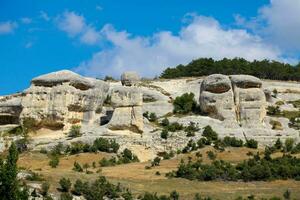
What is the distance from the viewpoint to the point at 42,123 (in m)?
51.6

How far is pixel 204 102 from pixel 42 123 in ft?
41.9

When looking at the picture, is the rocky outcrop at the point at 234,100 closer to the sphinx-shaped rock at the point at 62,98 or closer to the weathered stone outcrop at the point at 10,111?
the sphinx-shaped rock at the point at 62,98

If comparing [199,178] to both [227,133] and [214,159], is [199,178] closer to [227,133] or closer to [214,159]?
[214,159]

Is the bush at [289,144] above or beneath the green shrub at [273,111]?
beneath

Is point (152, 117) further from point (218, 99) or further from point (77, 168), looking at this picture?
point (77, 168)

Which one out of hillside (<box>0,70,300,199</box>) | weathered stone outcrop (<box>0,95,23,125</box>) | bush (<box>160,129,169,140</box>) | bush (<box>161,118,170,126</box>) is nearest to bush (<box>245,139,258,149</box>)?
hillside (<box>0,70,300,199</box>)

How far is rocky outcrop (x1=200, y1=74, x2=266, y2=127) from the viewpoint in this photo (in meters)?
50.2

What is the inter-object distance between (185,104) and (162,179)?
1875 cm

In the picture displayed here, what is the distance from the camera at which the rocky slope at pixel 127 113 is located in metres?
48.0

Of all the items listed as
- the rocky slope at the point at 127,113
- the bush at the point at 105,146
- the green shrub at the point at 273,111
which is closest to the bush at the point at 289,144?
the rocky slope at the point at 127,113

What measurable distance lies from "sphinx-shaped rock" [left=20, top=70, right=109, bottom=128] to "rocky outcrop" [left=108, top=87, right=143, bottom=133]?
2.54m

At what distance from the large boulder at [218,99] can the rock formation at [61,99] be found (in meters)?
8.36

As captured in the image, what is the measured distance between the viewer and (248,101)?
51.1m

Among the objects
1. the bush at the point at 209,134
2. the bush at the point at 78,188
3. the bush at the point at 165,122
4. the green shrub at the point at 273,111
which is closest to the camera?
the bush at the point at 78,188
